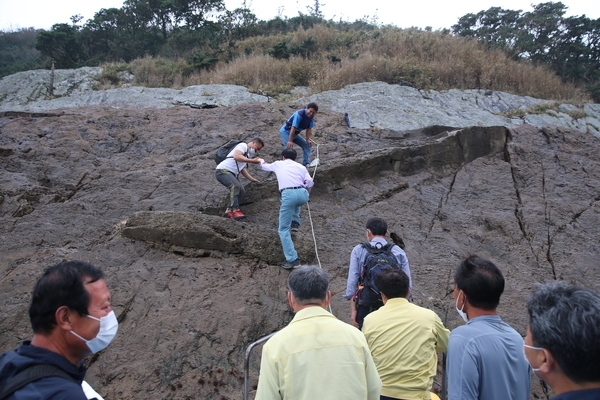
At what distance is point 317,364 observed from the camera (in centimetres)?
231

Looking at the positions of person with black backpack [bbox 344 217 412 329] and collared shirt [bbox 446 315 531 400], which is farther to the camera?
person with black backpack [bbox 344 217 412 329]

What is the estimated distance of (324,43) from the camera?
19.7 meters

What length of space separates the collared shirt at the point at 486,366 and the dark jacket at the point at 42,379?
6.20ft

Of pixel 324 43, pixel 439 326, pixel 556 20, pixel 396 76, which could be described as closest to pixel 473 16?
pixel 556 20

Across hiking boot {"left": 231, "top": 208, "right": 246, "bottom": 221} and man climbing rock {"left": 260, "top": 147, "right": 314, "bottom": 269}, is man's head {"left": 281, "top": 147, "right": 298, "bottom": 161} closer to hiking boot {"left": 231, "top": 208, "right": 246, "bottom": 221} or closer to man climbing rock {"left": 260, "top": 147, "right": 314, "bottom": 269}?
man climbing rock {"left": 260, "top": 147, "right": 314, "bottom": 269}

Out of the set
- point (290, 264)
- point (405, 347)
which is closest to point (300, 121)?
point (290, 264)

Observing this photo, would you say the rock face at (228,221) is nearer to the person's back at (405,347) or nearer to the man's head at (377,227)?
the man's head at (377,227)

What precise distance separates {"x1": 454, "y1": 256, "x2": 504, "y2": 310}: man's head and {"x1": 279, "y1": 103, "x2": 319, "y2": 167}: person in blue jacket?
5.94 meters

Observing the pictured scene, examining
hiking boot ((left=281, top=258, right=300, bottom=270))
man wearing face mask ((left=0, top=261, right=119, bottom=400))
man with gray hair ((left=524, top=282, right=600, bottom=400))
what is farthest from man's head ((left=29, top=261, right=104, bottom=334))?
hiking boot ((left=281, top=258, right=300, bottom=270))

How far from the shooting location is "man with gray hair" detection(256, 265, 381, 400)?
2.29 meters

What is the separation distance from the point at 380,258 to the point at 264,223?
3863 millimetres

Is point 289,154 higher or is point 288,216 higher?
point 289,154

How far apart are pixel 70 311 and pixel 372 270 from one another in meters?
2.43

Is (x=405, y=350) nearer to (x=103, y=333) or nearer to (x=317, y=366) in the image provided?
(x=317, y=366)
